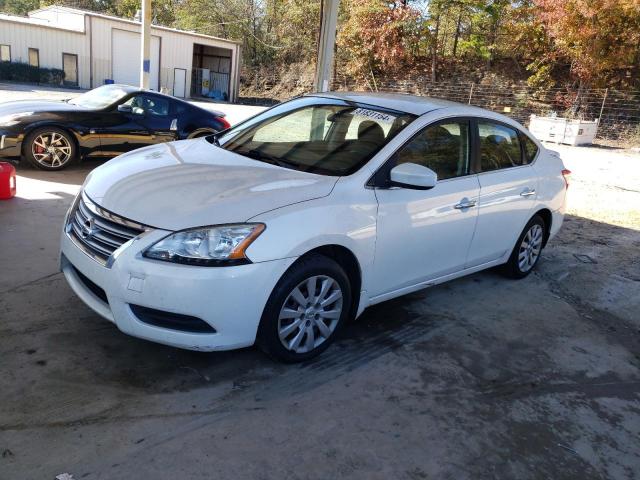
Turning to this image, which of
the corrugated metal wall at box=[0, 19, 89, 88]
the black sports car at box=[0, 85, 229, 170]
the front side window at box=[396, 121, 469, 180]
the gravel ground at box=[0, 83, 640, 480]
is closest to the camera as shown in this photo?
the gravel ground at box=[0, 83, 640, 480]

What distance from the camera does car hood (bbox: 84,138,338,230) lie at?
3.03 m

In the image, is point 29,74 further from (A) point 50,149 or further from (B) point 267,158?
(B) point 267,158

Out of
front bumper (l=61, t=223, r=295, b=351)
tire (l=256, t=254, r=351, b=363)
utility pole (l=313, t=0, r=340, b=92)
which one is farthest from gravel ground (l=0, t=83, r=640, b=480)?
utility pole (l=313, t=0, r=340, b=92)

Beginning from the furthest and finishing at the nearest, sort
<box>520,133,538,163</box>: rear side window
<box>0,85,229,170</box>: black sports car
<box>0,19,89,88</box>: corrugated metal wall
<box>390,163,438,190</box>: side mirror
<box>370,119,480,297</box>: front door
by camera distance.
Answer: <box>0,19,89,88</box>: corrugated metal wall → <box>0,85,229,170</box>: black sports car → <box>520,133,538,163</box>: rear side window → <box>370,119,480,297</box>: front door → <box>390,163,438,190</box>: side mirror

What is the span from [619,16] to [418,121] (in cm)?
2473

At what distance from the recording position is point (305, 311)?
3.35 m

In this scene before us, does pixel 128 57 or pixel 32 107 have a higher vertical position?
pixel 128 57

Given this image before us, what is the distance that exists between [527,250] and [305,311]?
289 cm

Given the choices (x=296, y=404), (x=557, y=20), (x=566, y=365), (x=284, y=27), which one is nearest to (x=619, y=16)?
(x=557, y=20)

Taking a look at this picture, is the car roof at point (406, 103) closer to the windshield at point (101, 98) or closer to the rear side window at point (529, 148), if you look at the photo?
the rear side window at point (529, 148)

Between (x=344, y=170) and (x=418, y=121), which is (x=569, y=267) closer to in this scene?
(x=418, y=121)

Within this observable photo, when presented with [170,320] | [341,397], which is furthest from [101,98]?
[341,397]

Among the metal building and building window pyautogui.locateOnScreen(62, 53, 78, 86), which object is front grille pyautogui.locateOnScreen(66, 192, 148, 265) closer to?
the metal building

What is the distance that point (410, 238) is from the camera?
150 inches
